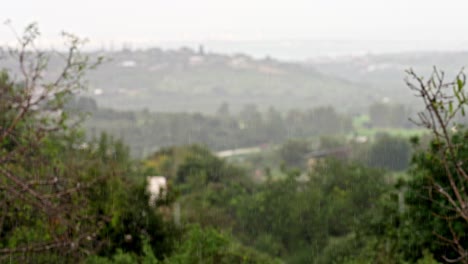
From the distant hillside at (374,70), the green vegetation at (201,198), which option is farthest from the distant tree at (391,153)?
the distant hillside at (374,70)

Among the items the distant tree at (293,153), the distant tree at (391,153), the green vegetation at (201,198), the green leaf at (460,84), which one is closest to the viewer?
the green leaf at (460,84)

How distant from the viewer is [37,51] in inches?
289

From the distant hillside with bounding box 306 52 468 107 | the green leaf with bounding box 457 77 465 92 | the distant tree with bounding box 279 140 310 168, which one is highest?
the green leaf with bounding box 457 77 465 92

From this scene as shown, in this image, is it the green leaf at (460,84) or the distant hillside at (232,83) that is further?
the distant hillside at (232,83)

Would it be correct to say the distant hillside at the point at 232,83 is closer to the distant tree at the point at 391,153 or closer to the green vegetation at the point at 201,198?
the distant tree at the point at 391,153

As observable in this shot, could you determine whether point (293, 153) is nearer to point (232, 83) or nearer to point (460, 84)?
point (232, 83)

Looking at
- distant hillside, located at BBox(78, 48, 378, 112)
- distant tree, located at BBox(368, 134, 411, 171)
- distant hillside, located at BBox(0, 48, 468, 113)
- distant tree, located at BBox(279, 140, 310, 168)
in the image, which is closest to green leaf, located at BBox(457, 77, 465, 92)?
distant tree, located at BBox(368, 134, 411, 171)

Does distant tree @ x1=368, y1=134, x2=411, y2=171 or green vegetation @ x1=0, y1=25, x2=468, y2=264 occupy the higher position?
green vegetation @ x1=0, y1=25, x2=468, y2=264

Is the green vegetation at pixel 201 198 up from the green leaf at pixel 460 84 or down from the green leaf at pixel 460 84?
down

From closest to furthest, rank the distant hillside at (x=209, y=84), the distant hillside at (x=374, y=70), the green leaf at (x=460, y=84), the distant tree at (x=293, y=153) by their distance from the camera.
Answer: the green leaf at (x=460, y=84) < the distant tree at (x=293, y=153) < the distant hillside at (x=209, y=84) < the distant hillside at (x=374, y=70)

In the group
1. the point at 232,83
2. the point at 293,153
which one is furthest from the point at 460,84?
the point at 232,83

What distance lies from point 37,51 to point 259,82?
14959cm

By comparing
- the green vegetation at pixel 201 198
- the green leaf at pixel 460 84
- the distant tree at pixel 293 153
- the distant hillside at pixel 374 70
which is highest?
the green leaf at pixel 460 84

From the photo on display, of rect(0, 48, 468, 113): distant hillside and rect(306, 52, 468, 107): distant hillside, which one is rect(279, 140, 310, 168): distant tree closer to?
rect(0, 48, 468, 113): distant hillside
